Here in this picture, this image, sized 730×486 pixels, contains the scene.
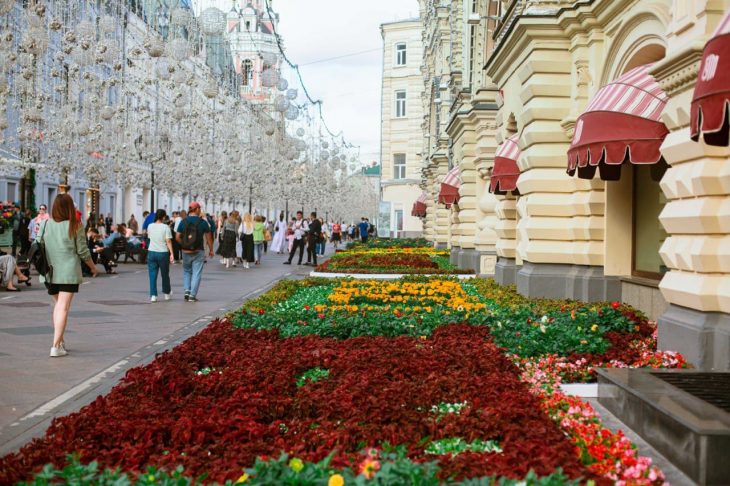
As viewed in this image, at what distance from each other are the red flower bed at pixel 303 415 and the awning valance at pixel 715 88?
7.83ft

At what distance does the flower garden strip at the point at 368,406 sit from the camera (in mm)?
5020

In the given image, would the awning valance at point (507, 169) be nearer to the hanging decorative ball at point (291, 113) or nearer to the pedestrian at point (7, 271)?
the hanging decorative ball at point (291, 113)

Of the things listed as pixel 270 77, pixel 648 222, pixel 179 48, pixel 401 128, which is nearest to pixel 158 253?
pixel 179 48

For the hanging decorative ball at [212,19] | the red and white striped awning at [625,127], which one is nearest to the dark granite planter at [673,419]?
the red and white striped awning at [625,127]

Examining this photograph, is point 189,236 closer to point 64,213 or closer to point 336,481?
point 64,213

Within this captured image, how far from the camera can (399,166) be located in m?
78.8

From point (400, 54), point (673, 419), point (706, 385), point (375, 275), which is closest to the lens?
point (673, 419)

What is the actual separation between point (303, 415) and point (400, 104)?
73.8 metres

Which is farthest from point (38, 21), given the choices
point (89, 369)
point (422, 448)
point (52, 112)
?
point (52, 112)

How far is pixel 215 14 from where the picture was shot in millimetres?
17891

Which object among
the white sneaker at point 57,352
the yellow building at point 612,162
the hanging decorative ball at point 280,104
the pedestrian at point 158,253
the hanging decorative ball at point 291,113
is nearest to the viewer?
the yellow building at point 612,162

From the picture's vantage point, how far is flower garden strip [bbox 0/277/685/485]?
5.02 m

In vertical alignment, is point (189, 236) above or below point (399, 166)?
below

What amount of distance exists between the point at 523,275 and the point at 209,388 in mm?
10901
